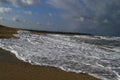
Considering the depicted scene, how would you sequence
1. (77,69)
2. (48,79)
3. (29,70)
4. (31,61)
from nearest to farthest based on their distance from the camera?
(48,79), (29,70), (77,69), (31,61)

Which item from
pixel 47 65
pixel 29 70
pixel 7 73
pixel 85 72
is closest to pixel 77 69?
pixel 85 72

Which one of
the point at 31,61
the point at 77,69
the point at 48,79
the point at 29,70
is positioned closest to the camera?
the point at 48,79

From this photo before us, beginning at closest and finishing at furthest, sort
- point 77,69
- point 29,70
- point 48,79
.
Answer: point 48,79
point 29,70
point 77,69

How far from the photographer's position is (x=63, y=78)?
8367 mm

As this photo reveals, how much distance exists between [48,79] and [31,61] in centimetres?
309

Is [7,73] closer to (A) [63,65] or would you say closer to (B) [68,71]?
(B) [68,71]

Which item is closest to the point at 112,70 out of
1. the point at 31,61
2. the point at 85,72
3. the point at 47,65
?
the point at 85,72

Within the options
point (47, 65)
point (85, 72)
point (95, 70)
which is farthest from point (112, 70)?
point (47, 65)

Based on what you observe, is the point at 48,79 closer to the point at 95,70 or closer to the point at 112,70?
the point at 95,70

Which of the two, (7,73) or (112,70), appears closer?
(7,73)

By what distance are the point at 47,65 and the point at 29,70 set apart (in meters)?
1.38

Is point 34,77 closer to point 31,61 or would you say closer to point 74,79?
point 74,79

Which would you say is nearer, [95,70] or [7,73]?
[7,73]

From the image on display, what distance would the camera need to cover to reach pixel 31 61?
11039mm
